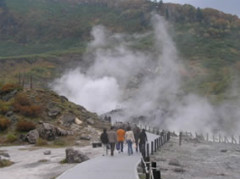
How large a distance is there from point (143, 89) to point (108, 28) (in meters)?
64.7

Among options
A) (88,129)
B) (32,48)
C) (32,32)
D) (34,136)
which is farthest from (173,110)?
(32,32)

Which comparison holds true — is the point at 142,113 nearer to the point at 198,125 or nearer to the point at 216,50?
the point at 198,125

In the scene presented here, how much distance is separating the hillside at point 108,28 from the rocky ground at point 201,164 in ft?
117

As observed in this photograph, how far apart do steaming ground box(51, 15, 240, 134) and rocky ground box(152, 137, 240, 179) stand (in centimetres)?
2083

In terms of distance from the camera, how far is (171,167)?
19.5 meters

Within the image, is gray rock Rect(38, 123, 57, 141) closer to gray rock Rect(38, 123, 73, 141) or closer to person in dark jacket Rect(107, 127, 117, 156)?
gray rock Rect(38, 123, 73, 141)

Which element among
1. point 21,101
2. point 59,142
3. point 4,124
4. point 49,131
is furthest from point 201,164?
point 21,101

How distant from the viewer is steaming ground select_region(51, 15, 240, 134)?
5197 cm

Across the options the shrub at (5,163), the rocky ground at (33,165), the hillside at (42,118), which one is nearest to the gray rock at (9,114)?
the hillside at (42,118)

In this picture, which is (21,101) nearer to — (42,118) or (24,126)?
(42,118)

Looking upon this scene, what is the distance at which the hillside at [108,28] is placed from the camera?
79375 mm

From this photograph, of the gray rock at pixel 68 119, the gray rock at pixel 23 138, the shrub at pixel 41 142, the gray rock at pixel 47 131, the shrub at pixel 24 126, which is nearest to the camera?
the shrub at pixel 41 142

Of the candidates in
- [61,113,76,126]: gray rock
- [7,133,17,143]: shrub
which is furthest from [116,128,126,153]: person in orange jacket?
[61,113,76,126]: gray rock

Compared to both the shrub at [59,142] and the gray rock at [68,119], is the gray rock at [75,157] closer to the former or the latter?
the shrub at [59,142]
